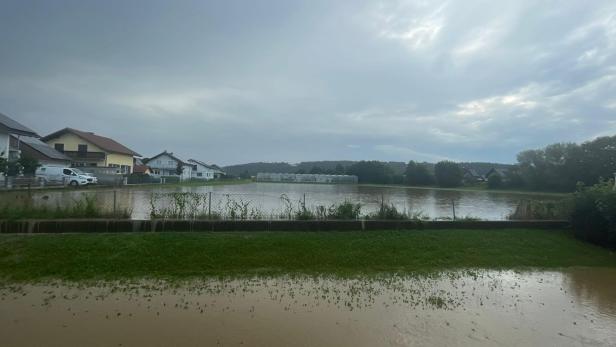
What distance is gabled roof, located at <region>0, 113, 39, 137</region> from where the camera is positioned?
24197mm

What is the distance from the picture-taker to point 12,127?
24.8m

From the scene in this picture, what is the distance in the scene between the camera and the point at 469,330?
5.13 m

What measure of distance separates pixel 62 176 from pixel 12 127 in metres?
4.97

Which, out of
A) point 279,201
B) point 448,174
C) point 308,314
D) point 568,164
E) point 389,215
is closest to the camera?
point 308,314

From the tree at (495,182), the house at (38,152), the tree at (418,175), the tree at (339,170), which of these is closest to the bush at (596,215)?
the house at (38,152)

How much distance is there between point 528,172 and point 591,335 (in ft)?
206

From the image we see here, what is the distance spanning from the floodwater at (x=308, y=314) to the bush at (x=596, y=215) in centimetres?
432

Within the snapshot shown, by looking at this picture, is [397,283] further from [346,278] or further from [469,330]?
[469,330]

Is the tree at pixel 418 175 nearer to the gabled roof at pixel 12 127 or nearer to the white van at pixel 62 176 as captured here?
the white van at pixel 62 176

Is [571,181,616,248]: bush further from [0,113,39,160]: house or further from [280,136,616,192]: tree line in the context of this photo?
[280,136,616,192]: tree line

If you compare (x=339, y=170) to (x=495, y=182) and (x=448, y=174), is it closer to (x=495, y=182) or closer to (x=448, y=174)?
(x=448, y=174)

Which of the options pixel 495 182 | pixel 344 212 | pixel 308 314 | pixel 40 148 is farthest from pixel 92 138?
pixel 495 182

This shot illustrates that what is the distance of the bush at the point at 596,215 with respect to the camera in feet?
34.8

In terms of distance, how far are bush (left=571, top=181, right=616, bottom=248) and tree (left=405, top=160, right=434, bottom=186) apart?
203 ft
